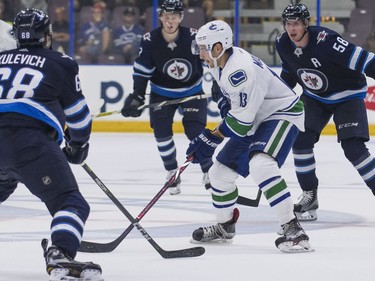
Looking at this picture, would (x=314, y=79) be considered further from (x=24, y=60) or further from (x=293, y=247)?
(x=24, y=60)

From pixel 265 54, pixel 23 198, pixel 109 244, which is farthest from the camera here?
pixel 265 54

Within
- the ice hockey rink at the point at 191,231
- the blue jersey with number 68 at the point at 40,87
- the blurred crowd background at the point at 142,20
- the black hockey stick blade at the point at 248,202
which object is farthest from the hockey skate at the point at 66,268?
the blurred crowd background at the point at 142,20

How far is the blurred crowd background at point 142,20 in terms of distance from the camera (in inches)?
472

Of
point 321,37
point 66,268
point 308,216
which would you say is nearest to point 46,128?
point 66,268

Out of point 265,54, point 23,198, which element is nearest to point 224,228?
point 23,198

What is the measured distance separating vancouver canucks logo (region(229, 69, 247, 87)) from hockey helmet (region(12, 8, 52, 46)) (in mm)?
931

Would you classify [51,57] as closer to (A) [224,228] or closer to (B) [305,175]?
(A) [224,228]

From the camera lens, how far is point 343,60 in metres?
5.73

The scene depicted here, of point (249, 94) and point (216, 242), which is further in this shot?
point (216, 242)

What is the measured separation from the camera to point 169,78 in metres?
7.48

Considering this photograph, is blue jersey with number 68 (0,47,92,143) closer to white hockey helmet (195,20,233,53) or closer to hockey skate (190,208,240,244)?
white hockey helmet (195,20,233,53)

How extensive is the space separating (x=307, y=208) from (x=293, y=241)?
1.20 m

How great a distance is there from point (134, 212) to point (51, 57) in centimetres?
221

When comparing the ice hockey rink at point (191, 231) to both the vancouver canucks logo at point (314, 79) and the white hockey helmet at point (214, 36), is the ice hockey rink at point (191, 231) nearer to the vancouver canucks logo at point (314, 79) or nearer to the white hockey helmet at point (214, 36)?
the vancouver canucks logo at point (314, 79)
